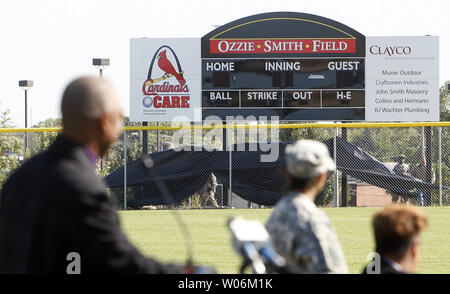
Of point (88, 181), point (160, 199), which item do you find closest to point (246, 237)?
point (88, 181)

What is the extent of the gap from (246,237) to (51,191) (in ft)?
2.57

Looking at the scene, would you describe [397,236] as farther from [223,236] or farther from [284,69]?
[284,69]

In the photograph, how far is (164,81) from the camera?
24.0m

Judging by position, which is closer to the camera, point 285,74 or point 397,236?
point 397,236

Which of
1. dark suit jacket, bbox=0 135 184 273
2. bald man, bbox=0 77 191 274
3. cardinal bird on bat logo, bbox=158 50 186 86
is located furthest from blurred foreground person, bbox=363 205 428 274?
cardinal bird on bat logo, bbox=158 50 186 86

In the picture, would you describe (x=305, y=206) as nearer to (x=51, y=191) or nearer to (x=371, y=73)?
(x=51, y=191)

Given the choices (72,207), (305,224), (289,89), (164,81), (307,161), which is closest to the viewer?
(72,207)

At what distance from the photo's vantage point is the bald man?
118 inches

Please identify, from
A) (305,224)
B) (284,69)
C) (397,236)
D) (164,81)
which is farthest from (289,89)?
(397,236)

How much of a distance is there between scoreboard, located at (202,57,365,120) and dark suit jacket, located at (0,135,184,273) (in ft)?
64.9

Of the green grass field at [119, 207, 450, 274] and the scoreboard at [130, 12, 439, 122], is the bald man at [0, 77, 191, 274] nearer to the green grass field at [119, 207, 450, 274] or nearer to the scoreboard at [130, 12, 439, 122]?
the green grass field at [119, 207, 450, 274]

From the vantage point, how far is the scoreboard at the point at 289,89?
22.9 meters

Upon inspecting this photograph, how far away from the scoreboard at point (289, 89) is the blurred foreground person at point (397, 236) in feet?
62.5

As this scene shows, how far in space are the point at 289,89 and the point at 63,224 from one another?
66.1ft
